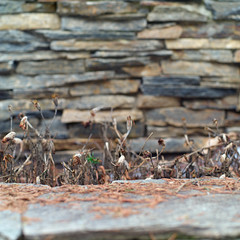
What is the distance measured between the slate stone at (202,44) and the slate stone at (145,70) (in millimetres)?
202

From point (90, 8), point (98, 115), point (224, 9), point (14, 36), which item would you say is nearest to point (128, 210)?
point (98, 115)

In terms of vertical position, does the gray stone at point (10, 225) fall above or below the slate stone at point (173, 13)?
below

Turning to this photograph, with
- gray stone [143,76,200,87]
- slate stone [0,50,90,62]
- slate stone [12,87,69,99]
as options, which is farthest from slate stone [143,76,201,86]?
slate stone [12,87,69,99]

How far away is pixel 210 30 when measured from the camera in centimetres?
299

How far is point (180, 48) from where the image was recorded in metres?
2.97

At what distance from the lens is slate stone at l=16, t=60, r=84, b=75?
9.66 feet

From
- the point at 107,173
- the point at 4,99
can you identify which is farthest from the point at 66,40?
the point at 107,173

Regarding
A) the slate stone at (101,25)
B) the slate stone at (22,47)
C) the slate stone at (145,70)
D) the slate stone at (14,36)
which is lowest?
the slate stone at (145,70)

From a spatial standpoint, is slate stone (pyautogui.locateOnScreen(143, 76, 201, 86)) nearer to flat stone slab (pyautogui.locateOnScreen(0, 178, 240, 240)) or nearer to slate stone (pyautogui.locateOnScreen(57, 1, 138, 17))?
slate stone (pyautogui.locateOnScreen(57, 1, 138, 17))

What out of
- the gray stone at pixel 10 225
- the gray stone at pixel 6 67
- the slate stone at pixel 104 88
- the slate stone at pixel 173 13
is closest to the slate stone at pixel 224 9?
the slate stone at pixel 173 13

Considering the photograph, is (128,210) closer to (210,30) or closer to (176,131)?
(176,131)

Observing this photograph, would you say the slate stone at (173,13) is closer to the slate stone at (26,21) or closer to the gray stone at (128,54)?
the gray stone at (128,54)

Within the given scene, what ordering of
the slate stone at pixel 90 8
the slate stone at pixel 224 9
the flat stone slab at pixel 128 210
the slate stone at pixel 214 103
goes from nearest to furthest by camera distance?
the flat stone slab at pixel 128 210
the slate stone at pixel 90 8
the slate stone at pixel 224 9
the slate stone at pixel 214 103

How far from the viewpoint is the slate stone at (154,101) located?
3012mm
